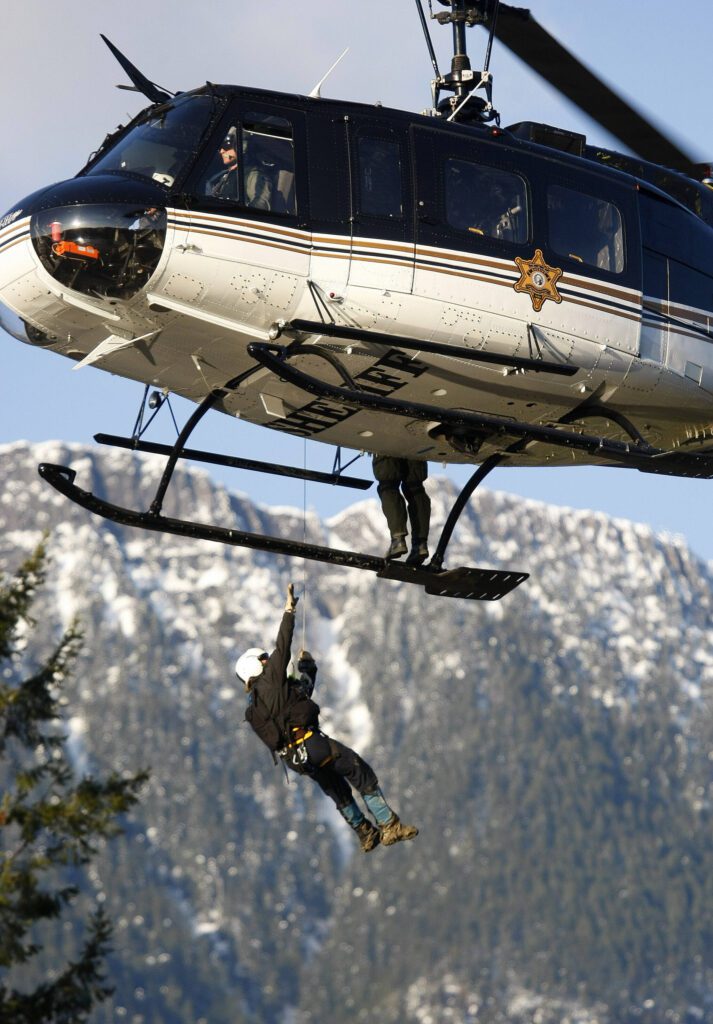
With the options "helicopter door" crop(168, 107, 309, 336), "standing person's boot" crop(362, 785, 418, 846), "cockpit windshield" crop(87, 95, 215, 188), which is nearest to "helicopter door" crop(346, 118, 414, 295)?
"helicopter door" crop(168, 107, 309, 336)

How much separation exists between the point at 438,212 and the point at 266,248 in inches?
79.2

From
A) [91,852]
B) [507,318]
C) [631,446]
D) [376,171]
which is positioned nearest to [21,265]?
[376,171]

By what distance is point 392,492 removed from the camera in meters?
22.4

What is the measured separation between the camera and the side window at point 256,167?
714 inches

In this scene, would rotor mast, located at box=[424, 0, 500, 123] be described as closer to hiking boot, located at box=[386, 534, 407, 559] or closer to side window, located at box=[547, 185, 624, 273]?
side window, located at box=[547, 185, 624, 273]

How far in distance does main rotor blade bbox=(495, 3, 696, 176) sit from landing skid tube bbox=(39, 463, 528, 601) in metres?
5.99

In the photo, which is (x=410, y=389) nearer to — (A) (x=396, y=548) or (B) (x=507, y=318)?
(B) (x=507, y=318)

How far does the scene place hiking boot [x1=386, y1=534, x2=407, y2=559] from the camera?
2181 cm

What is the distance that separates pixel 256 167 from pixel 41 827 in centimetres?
1216

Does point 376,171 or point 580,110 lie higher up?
point 580,110

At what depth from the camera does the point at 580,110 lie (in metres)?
22.6

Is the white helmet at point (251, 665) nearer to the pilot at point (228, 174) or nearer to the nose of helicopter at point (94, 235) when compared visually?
the nose of helicopter at point (94, 235)

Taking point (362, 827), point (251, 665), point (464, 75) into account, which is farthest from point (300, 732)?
point (464, 75)

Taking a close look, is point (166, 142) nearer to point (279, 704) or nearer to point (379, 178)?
point (379, 178)
